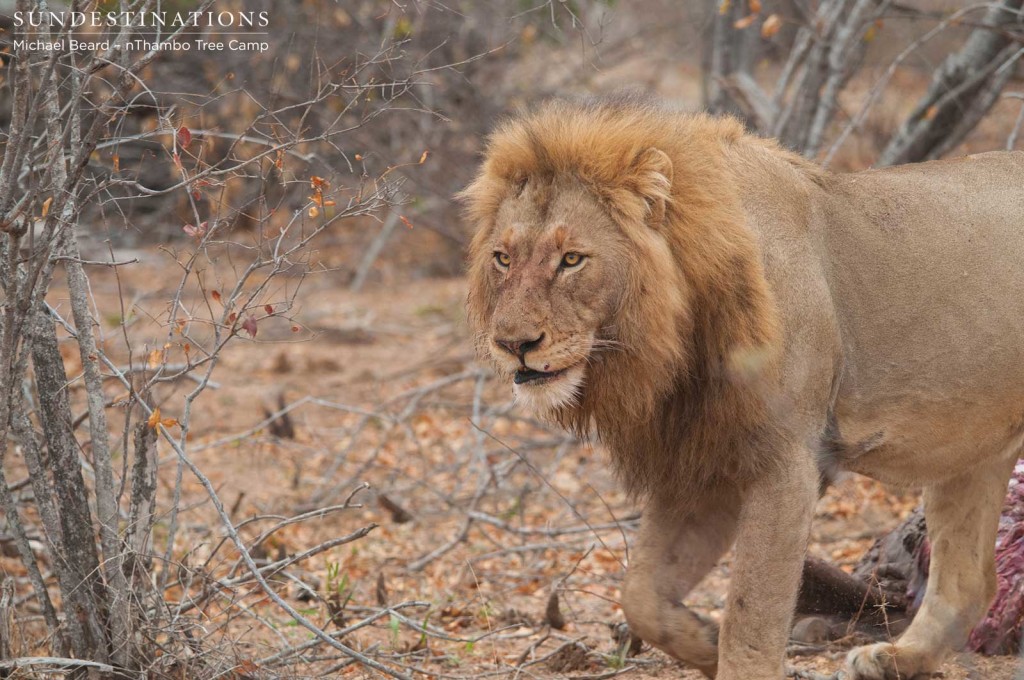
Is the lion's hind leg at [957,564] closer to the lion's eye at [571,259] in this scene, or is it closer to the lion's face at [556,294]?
the lion's face at [556,294]

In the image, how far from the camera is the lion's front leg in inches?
123

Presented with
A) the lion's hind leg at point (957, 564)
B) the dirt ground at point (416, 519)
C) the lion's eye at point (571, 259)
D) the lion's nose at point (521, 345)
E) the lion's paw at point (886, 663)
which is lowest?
the dirt ground at point (416, 519)

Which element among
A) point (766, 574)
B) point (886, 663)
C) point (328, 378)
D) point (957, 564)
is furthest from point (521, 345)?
point (328, 378)

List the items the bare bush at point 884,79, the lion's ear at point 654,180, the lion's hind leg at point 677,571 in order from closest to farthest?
the lion's ear at point 654,180 → the lion's hind leg at point 677,571 → the bare bush at point 884,79

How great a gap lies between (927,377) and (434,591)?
101 inches

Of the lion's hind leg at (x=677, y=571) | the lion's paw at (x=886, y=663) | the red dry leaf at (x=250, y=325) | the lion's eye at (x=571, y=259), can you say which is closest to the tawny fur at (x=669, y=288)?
the lion's eye at (x=571, y=259)

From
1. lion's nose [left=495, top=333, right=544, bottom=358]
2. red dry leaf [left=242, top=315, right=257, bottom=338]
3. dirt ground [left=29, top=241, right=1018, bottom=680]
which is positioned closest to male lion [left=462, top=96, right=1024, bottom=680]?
lion's nose [left=495, top=333, right=544, bottom=358]

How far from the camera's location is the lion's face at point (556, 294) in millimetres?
2955

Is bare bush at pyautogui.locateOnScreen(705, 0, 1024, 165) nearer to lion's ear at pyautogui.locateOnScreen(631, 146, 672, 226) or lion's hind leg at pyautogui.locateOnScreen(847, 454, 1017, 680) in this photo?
lion's hind leg at pyautogui.locateOnScreen(847, 454, 1017, 680)

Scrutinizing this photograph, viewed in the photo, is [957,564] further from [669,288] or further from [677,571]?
[669,288]

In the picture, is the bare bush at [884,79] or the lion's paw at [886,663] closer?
the lion's paw at [886,663]

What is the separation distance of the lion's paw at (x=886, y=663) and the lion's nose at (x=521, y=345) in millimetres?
1704

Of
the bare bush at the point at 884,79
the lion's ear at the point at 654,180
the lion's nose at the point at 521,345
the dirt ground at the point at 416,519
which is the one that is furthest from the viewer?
the bare bush at the point at 884,79

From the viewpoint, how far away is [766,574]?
10.3ft
